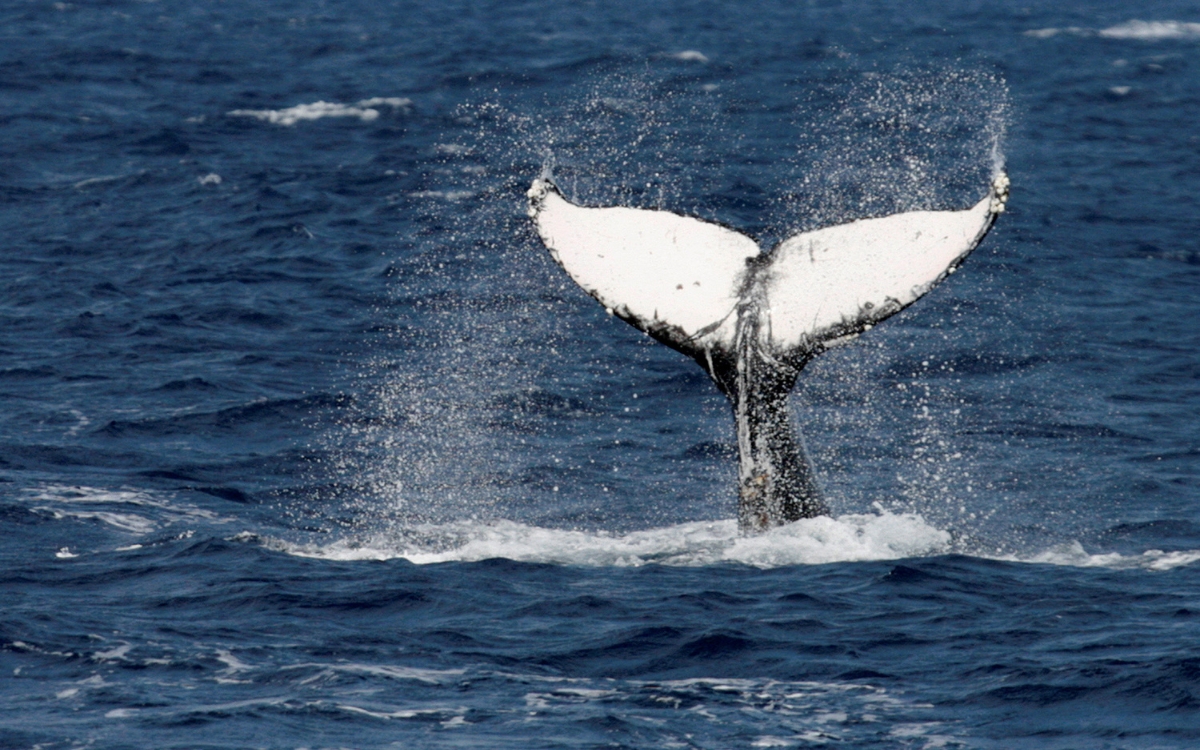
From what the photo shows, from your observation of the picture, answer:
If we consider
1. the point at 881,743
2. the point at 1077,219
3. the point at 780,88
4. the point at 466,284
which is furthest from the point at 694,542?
the point at 780,88

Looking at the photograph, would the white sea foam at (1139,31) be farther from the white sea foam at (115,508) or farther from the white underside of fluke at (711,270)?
the white underside of fluke at (711,270)

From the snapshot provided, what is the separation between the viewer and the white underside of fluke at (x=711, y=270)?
1194 centimetres

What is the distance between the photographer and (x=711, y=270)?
12492mm

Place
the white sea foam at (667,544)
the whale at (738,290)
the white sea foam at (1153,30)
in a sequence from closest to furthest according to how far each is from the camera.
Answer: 1. the whale at (738,290)
2. the white sea foam at (667,544)
3. the white sea foam at (1153,30)

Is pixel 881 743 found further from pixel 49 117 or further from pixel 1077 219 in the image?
pixel 49 117

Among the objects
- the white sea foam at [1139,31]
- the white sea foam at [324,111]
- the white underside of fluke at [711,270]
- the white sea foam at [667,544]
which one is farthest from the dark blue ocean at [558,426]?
the white sea foam at [1139,31]

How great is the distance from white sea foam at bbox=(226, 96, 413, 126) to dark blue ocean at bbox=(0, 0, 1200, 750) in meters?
0.23

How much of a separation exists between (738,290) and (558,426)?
21.4 feet

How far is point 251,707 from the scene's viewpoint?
10.6 metres

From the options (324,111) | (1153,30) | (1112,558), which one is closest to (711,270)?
(1112,558)

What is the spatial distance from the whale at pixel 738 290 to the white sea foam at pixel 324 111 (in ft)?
75.2

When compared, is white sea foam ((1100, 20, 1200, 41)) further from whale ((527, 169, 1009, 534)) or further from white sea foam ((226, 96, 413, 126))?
whale ((527, 169, 1009, 534))

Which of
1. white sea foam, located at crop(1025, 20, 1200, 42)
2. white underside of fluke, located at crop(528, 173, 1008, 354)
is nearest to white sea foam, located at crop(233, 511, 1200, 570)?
white underside of fluke, located at crop(528, 173, 1008, 354)

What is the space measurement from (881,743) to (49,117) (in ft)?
92.4
